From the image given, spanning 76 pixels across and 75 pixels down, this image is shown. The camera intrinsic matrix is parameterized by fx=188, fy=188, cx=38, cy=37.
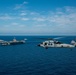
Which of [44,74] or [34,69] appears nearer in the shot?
[44,74]

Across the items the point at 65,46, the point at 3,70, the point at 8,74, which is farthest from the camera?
the point at 65,46

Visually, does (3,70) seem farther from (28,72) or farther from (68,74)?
(68,74)

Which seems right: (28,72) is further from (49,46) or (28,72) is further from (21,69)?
(49,46)

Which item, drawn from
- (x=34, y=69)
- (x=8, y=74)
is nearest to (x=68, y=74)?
(x=34, y=69)

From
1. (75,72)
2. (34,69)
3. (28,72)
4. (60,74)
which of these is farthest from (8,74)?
(75,72)

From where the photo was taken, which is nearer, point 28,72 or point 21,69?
point 28,72

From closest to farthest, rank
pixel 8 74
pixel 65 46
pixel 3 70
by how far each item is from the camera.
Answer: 1. pixel 8 74
2. pixel 3 70
3. pixel 65 46

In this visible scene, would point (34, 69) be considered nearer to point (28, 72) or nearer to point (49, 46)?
point (28, 72)
